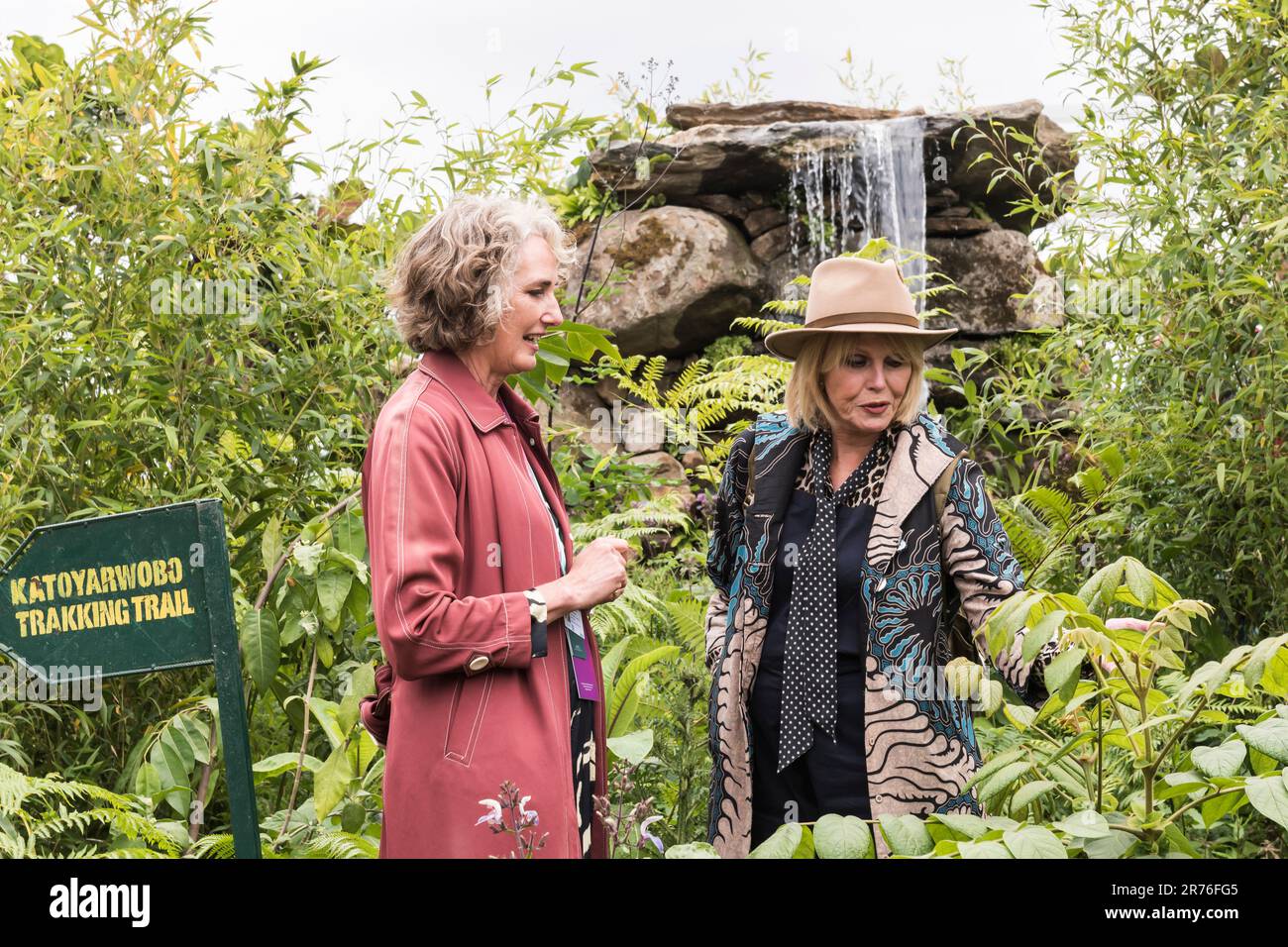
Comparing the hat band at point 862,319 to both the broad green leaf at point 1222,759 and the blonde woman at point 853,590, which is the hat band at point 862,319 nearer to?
the blonde woman at point 853,590

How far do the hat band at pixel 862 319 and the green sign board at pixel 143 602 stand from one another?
1.34m

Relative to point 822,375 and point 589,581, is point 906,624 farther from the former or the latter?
point 589,581

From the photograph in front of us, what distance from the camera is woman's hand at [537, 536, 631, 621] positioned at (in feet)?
7.07

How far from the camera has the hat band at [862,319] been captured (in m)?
2.69

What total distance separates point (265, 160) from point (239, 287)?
398 mm

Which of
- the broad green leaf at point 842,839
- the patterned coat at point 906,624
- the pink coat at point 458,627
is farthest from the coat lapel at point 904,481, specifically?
the broad green leaf at point 842,839

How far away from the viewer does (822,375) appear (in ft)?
9.14

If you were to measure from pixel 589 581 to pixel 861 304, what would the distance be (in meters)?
0.93

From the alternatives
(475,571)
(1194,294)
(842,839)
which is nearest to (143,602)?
(475,571)

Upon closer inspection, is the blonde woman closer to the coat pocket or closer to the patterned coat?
the patterned coat

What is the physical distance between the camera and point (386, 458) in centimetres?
212

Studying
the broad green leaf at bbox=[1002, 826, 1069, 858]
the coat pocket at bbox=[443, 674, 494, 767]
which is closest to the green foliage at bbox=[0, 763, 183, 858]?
the coat pocket at bbox=[443, 674, 494, 767]
